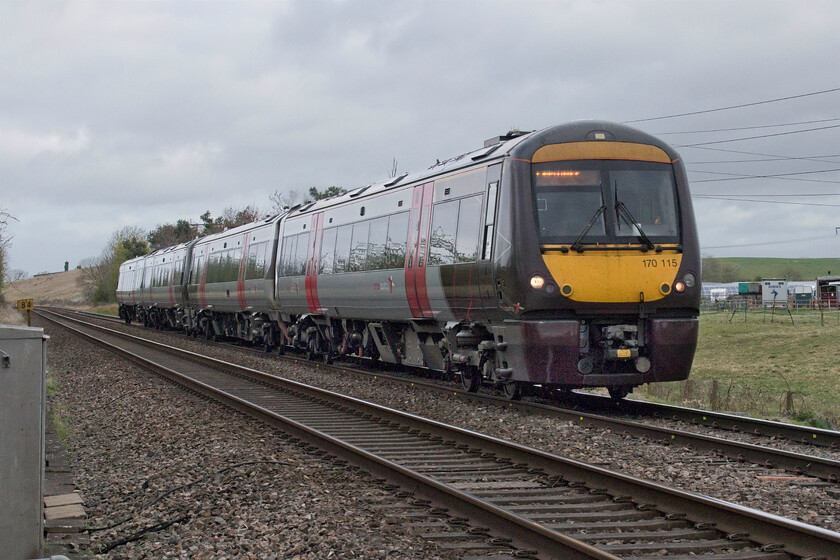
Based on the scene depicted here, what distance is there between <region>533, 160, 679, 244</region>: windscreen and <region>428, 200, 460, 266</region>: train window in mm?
1974

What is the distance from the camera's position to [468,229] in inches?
475

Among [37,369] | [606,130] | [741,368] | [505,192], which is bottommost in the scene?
[741,368]

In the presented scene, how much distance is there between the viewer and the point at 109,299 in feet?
344

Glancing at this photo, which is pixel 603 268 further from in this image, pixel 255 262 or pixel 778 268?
pixel 778 268

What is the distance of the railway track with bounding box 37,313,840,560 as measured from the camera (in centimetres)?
498

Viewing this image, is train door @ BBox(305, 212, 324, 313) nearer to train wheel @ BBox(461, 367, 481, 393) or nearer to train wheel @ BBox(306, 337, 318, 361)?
train wheel @ BBox(306, 337, 318, 361)

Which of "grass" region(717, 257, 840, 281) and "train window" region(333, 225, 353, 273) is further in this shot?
"grass" region(717, 257, 840, 281)

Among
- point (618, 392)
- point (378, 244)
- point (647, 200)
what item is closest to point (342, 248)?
point (378, 244)

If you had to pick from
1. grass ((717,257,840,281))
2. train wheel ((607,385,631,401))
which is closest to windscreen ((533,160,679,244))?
train wheel ((607,385,631,401))

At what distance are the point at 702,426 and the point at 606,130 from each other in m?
3.78

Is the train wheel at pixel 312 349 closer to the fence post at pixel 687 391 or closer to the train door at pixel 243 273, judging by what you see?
the train door at pixel 243 273

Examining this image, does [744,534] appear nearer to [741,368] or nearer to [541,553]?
[541,553]

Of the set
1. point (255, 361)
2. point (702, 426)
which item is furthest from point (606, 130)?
point (255, 361)

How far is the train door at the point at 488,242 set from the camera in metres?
11.2
